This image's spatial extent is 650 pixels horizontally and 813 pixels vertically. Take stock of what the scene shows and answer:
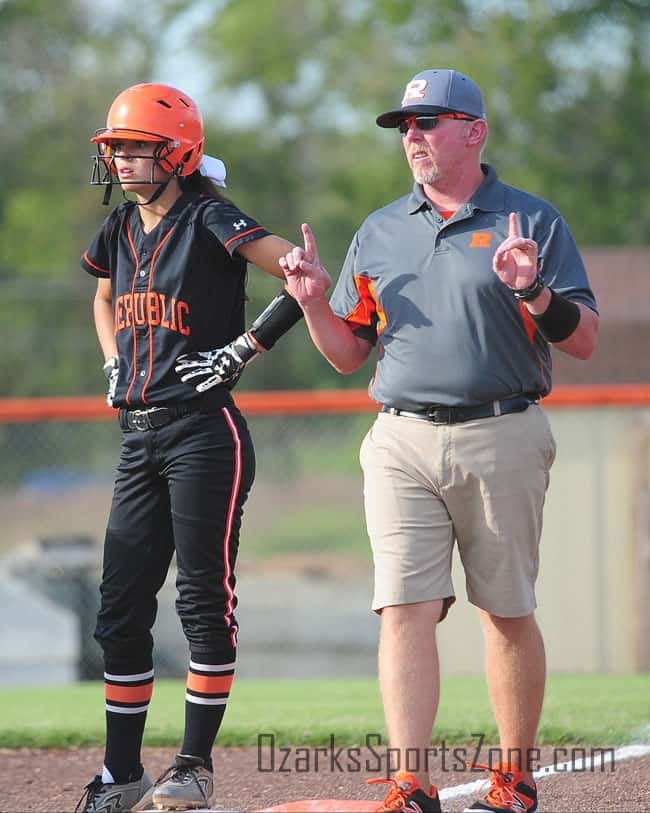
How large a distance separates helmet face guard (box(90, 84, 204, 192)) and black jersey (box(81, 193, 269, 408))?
5.8 inches

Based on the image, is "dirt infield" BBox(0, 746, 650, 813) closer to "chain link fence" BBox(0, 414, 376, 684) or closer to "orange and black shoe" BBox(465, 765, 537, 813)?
"orange and black shoe" BBox(465, 765, 537, 813)

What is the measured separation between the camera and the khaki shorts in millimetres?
4332

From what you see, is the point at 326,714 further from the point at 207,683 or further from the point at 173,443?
the point at 173,443

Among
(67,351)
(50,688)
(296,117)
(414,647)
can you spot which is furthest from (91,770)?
(296,117)

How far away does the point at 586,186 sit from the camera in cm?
2598

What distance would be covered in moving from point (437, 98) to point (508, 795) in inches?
85.1

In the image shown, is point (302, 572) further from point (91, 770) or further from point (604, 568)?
point (91, 770)

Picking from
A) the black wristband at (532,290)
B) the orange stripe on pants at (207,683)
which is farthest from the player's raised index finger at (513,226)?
the orange stripe on pants at (207,683)

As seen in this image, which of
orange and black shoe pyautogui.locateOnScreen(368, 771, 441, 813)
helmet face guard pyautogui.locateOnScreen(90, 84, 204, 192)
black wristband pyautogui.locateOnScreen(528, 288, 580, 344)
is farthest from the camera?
helmet face guard pyautogui.locateOnScreen(90, 84, 204, 192)

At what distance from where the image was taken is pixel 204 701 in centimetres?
462

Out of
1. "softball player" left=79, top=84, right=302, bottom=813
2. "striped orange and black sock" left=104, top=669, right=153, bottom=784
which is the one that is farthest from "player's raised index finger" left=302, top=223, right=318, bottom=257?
"striped orange and black sock" left=104, top=669, right=153, bottom=784

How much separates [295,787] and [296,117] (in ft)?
95.6

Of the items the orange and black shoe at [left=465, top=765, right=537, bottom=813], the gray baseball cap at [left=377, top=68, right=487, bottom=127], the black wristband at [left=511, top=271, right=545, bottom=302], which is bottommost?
the orange and black shoe at [left=465, top=765, right=537, bottom=813]

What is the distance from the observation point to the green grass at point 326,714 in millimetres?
6160
